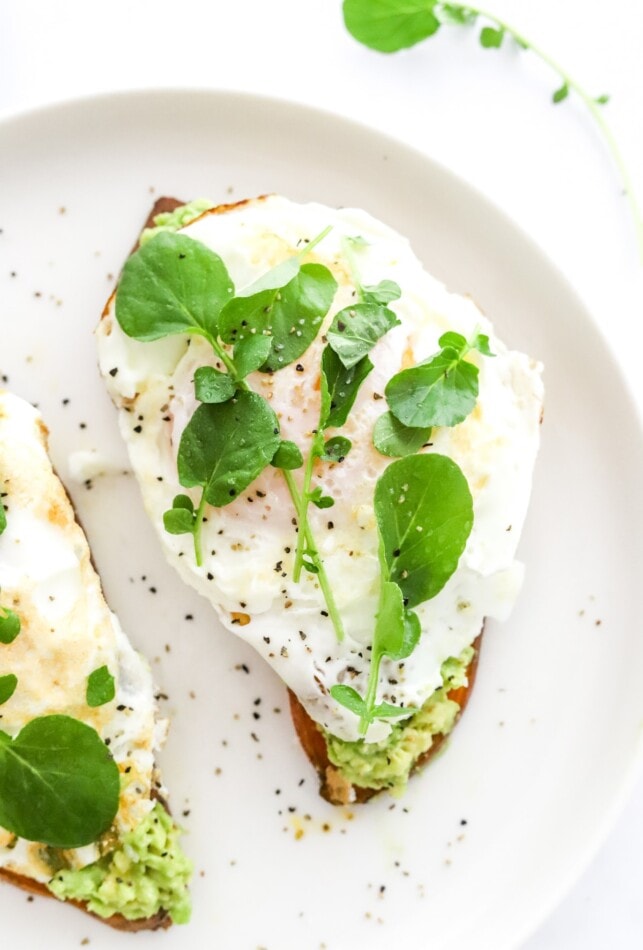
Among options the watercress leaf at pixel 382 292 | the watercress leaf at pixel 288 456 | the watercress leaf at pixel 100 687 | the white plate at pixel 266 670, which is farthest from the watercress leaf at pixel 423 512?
the watercress leaf at pixel 100 687

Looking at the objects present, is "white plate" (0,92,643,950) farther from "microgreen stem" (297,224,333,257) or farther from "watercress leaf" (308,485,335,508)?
"watercress leaf" (308,485,335,508)

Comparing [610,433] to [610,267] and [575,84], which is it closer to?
[610,267]

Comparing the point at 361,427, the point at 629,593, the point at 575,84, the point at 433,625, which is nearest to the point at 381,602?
the point at 433,625

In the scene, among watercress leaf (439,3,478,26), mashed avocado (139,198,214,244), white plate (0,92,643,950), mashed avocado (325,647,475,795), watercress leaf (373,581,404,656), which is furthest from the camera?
watercress leaf (439,3,478,26)

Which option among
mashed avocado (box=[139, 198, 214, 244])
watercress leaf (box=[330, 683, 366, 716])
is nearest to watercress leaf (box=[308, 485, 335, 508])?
watercress leaf (box=[330, 683, 366, 716])

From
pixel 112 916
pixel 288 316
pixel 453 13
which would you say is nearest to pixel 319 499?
pixel 288 316

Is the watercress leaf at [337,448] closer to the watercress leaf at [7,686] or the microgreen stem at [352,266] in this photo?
the microgreen stem at [352,266]

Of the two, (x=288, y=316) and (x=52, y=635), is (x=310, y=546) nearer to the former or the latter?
(x=288, y=316)
